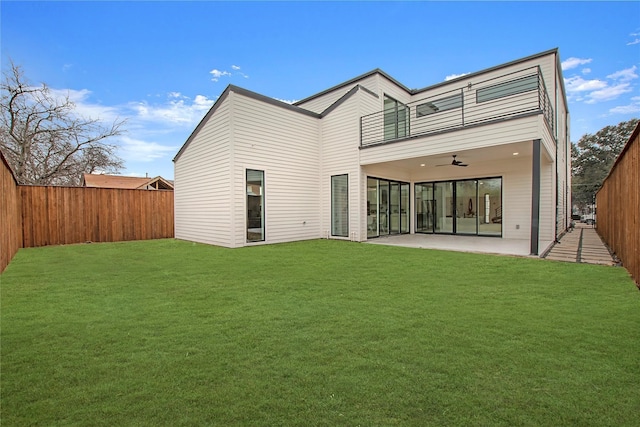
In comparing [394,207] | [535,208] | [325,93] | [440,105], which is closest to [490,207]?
[394,207]

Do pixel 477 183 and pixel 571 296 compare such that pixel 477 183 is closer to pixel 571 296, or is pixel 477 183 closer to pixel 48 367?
pixel 571 296

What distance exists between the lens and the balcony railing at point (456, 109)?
10008 mm

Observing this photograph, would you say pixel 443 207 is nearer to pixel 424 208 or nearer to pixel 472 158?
pixel 424 208

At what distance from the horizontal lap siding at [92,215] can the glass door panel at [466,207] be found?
1139 centimetres

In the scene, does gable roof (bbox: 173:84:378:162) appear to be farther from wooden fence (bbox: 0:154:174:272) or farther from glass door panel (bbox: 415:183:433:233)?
glass door panel (bbox: 415:183:433:233)

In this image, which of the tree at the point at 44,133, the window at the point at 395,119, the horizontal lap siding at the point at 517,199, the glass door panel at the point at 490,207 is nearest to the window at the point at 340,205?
the window at the point at 395,119

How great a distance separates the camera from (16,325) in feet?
9.80

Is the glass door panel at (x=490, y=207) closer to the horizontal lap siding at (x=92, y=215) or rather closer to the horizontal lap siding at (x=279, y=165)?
the horizontal lap siding at (x=279, y=165)

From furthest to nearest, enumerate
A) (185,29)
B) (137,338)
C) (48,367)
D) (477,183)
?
1. (477,183)
2. (185,29)
3. (137,338)
4. (48,367)

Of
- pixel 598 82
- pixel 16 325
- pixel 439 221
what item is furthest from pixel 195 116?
pixel 598 82

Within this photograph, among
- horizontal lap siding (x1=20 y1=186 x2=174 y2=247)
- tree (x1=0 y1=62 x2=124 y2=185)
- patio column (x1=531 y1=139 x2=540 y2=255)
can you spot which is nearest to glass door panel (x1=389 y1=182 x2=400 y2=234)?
patio column (x1=531 y1=139 x2=540 y2=255)

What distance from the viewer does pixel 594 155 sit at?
Result: 31797 mm

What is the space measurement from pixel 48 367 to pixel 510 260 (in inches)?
283

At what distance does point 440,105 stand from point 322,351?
12.3m
